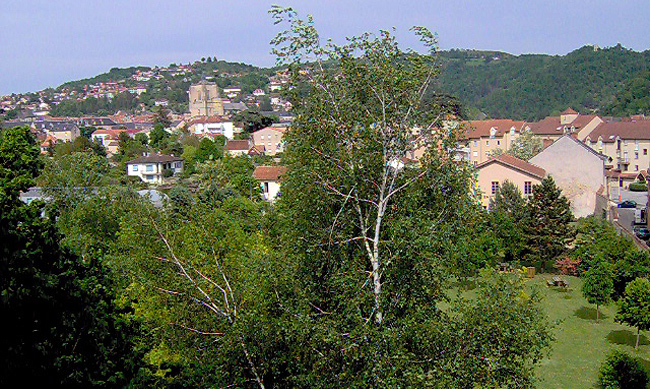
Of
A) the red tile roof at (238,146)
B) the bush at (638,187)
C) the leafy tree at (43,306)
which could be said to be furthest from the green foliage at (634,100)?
the leafy tree at (43,306)

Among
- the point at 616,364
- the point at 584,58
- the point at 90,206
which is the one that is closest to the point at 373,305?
the point at 616,364

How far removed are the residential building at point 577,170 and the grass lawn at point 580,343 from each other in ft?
47.2

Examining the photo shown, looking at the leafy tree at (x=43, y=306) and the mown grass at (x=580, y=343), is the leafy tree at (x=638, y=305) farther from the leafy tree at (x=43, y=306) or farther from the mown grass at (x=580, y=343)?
the leafy tree at (x=43, y=306)

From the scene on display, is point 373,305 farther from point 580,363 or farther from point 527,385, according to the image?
point 580,363

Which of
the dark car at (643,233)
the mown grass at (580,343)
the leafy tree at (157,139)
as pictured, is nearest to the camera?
the mown grass at (580,343)

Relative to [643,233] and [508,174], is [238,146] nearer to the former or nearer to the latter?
[508,174]

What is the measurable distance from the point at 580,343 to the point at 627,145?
45.1 metres

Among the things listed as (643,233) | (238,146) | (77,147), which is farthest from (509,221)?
(77,147)

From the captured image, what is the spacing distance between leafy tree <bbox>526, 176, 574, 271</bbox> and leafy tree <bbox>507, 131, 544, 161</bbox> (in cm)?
2069

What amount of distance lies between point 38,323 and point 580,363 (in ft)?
49.5

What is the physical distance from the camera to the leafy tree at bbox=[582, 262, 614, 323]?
66.3 ft

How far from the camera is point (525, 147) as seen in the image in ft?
161

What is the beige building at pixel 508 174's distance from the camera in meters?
35.1

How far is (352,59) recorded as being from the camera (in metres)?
7.64
